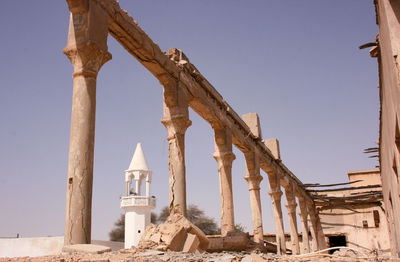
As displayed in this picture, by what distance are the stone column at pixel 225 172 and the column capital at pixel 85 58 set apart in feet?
22.0

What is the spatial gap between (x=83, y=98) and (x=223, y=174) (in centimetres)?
706

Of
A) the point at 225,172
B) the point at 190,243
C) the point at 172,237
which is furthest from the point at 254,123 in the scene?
the point at 172,237

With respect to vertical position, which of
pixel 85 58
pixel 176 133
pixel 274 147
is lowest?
pixel 176 133

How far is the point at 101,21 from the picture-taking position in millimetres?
7578

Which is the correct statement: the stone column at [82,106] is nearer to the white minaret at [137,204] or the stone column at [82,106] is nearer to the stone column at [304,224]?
the stone column at [304,224]

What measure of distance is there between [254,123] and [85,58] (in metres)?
10.9

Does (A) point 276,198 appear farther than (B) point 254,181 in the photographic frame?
Yes

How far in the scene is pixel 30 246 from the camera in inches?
846

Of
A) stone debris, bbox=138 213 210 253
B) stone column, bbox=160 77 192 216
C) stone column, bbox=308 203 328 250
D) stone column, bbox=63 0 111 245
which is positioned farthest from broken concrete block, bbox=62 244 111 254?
stone column, bbox=308 203 328 250

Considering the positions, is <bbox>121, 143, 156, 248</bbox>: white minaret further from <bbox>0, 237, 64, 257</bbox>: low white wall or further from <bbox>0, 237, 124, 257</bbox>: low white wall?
<bbox>0, 237, 64, 257</bbox>: low white wall

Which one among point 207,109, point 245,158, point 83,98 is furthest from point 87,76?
point 245,158

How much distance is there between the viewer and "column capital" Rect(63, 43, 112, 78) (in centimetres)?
704

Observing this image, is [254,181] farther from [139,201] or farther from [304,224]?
[139,201]

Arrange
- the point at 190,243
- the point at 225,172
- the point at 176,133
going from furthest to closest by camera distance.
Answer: the point at 225,172, the point at 176,133, the point at 190,243
